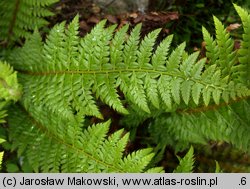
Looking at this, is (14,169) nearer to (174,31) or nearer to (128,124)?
(128,124)

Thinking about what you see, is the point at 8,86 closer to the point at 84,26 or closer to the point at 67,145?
the point at 67,145

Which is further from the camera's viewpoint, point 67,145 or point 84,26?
point 84,26

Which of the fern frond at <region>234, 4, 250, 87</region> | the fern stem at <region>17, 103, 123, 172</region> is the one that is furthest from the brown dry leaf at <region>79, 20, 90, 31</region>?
the fern frond at <region>234, 4, 250, 87</region>

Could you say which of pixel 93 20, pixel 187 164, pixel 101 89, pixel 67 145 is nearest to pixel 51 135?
pixel 67 145

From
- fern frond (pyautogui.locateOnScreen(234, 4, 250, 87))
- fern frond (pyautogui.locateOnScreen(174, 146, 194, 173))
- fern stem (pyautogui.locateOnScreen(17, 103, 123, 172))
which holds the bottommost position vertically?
fern frond (pyautogui.locateOnScreen(174, 146, 194, 173))

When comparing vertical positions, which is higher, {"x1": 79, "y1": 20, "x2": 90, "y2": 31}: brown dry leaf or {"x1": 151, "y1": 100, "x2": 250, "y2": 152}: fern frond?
{"x1": 79, "y1": 20, "x2": 90, "y2": 31}: brown dry leaf

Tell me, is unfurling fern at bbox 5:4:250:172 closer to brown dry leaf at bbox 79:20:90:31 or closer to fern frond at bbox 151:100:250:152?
fern frond at bbox 151:100:250:152

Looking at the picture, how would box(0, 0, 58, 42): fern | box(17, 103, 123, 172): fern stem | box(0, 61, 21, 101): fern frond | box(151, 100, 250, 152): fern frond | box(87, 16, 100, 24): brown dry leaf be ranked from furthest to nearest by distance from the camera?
box(87, 16, 100, 24): brown dry leaf → box(0, 0, 58, 42): fern → box(151, 100, 250, 152): fern frond → box(17, 103, 123, 172): fern stem → box(0, 61, 21, 101): fern frond

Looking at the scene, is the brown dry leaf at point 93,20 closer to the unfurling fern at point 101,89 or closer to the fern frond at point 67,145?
the unfurling fern at point 101,89
